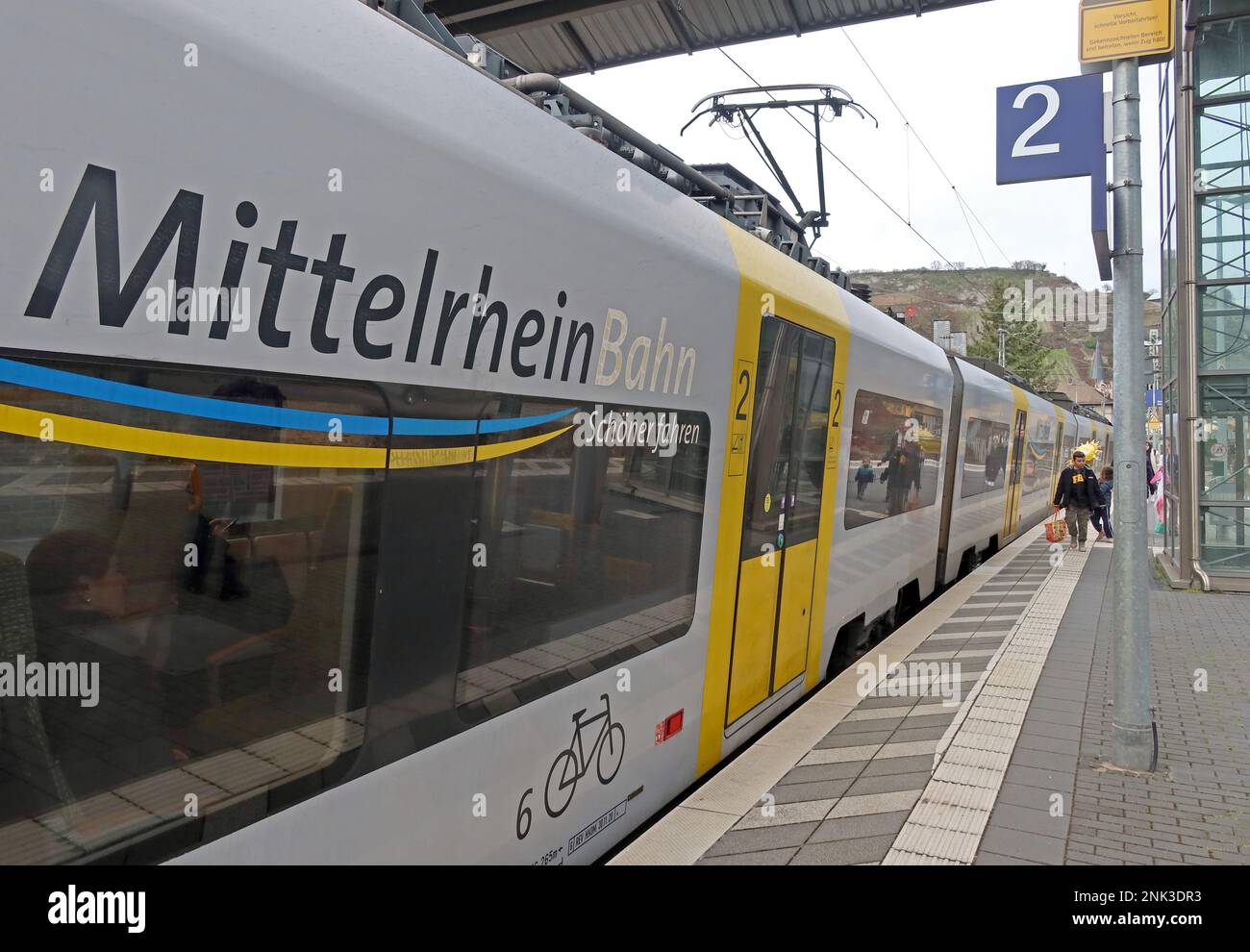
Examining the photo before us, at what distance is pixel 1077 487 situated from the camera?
16.3 m

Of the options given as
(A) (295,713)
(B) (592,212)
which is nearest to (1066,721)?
(B) (592,212)

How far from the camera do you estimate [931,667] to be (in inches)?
291

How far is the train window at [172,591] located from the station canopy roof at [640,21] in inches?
299

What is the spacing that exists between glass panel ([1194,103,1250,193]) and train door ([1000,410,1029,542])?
4.96 metres

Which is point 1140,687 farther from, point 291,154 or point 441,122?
point 291,154

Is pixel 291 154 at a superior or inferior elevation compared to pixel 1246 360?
inferior

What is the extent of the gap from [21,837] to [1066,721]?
19.3ft

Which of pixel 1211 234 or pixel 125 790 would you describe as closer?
pixel 125 790

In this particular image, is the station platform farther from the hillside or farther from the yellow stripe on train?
the hillside

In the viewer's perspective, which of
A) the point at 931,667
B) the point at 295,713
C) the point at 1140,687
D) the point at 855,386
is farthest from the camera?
the point at 931,667

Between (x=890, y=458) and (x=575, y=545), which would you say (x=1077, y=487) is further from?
(x=575, y=545)

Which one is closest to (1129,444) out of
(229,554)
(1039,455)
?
(229,554)

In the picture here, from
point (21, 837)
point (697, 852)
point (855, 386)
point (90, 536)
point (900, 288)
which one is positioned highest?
point (900, 288)

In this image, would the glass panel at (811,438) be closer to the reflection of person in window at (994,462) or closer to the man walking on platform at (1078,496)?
the reflection of person in window at (994,462)
